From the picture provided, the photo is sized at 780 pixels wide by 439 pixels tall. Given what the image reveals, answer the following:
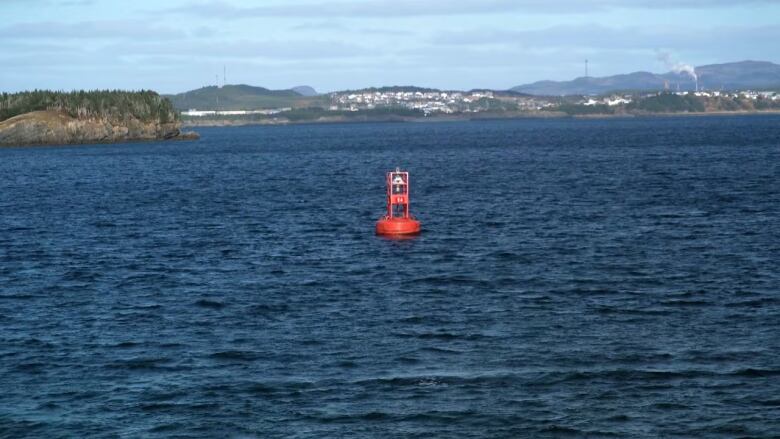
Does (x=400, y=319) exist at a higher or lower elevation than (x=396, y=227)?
lower

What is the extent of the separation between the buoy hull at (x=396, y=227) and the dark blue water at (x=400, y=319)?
1.12 metres

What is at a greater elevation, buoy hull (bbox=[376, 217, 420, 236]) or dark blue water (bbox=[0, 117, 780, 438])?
buoy hull (bbox=[376, 217, 420, 236])

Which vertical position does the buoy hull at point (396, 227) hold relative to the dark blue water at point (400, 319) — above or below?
above

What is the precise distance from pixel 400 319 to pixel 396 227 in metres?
23.0

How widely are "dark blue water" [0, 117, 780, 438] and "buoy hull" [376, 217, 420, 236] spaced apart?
3.66 feet

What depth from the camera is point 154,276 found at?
51.0 meters

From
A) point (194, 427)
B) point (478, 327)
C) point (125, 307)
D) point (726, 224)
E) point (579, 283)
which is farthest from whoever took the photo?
point (726, 224)

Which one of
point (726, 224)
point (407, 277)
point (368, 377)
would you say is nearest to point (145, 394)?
point (368, 377)

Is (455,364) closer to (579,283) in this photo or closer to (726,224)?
(579,283)

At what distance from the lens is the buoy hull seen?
206 ft

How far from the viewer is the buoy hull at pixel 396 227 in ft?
206

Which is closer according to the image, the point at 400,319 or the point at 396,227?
the point at 400,319

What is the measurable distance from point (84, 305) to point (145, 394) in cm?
1373

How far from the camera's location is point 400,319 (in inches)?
1580
